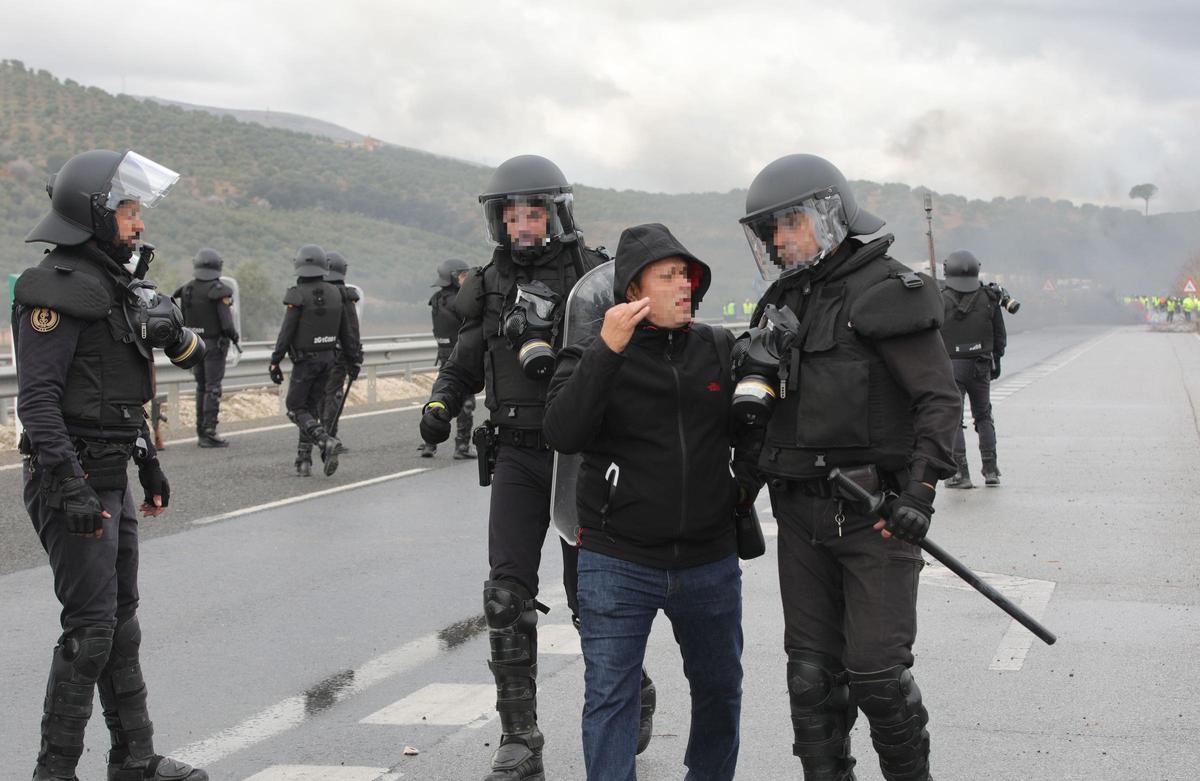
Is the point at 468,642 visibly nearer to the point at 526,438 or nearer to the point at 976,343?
the point at 526,438

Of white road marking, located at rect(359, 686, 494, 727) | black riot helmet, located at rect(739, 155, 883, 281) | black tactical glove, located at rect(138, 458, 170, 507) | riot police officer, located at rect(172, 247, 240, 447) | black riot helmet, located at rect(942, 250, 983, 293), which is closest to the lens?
black riot helmet, located at rect(739, 155, 883, 281)

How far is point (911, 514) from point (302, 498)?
26.4 feet

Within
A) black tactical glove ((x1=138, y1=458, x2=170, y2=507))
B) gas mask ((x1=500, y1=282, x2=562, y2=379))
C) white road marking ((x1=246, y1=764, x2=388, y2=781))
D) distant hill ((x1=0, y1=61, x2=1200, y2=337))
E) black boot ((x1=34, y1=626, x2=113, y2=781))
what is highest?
distant hill ((x1=0, y1=61, x2=1200, y2=337))

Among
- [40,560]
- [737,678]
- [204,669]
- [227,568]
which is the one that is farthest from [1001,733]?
[40,560]

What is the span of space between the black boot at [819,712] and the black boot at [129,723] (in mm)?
1915

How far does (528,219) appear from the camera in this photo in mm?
4996

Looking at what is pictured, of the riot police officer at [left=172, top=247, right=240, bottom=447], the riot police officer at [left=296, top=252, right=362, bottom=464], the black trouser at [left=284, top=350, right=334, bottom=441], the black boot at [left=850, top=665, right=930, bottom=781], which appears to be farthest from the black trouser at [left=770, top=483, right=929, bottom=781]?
the riot police officer at [left=172, top=247, right=240, bottom=447]

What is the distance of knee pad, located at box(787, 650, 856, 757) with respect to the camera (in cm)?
397

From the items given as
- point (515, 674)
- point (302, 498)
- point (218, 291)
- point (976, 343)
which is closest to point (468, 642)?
point (515, 674)

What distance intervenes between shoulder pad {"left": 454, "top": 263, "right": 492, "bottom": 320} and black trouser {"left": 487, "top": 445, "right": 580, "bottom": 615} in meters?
0.51

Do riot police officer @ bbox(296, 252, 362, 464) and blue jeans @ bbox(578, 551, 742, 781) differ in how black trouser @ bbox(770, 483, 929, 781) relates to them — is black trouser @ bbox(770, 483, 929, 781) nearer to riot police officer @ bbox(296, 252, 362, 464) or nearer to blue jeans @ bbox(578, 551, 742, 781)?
blue jeans @ bbox(578, 551, 742, 781)

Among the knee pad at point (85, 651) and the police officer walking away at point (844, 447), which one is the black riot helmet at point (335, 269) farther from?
the police officer walking away at point (844, 447)

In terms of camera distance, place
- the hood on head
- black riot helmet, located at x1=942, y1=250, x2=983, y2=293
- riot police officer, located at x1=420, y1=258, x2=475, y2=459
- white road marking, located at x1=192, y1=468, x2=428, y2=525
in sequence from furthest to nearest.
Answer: riot police officer, located at x1=420, y1=258, x2=475, y2=459, black riot helmet, located at x1=942, y1=250, x2=983, y2=293, white road marking, located at x1=192, y1=468, x2=428, y2=525, the hood on head

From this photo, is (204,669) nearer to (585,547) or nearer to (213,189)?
(585,547)
